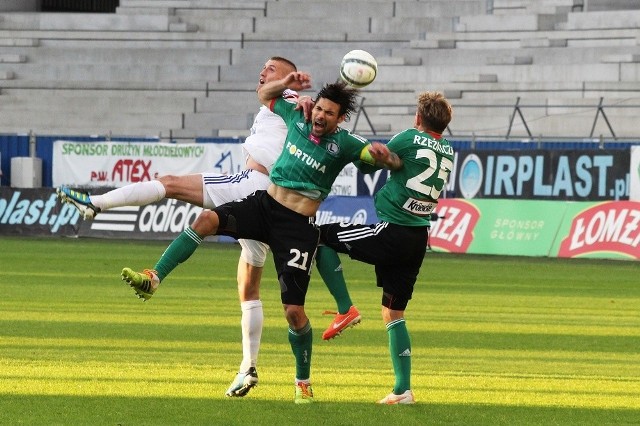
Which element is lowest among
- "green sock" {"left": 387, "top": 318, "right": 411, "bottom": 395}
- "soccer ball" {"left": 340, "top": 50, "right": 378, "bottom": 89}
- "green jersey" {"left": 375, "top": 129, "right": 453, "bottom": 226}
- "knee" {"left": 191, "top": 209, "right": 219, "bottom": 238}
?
"green sock" {"left": 387, "top": 318, "right": 411, "bottom": 395}

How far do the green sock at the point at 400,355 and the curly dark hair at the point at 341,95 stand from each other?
62.3 inches

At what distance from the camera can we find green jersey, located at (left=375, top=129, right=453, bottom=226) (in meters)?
10.1

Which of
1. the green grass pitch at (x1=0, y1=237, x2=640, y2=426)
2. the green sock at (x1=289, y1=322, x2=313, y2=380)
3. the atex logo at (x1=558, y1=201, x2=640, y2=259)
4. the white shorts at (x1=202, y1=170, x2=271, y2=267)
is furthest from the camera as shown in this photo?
the atex logo at (x1=558, y1=201, x2=640, y2=259)

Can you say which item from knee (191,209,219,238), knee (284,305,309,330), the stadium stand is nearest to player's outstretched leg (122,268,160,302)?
knee (191,209,219,238)

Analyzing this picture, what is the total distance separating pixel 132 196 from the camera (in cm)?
1037

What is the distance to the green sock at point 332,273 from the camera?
410 inches

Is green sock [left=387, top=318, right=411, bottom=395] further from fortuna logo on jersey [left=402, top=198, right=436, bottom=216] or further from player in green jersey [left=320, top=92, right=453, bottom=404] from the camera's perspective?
fortuna logo on jersey [left=402, top=198, right=436, bottom=216]

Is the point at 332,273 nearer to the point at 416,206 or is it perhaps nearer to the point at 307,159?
the point at 416,206

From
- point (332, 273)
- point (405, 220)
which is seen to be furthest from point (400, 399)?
point (405, 220)

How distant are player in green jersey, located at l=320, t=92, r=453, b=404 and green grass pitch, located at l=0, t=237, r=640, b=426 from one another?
1.73 ft

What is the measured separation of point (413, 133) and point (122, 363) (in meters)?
3.56

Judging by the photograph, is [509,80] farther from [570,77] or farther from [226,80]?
[226,80]

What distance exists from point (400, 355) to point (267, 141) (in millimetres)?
2063

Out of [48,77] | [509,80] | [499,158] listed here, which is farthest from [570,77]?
[48,77]
